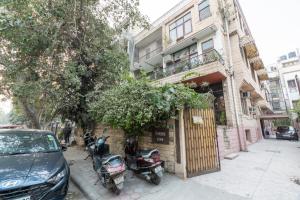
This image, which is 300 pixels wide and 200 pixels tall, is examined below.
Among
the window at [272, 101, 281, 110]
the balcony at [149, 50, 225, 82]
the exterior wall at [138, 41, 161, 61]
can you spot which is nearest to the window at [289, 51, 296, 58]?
the window at [272, 101, 281, 110]

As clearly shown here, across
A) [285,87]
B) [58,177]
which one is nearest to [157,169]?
[58,177]

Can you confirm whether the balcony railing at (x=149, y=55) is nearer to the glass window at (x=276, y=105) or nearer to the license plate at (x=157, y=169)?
the license plate at (x=157, y=169)

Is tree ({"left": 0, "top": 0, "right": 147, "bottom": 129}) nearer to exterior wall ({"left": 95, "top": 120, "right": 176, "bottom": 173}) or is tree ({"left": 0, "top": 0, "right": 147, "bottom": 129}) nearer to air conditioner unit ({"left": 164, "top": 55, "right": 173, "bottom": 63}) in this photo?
exterior wall ({"left": 95, "top": 120, "right": 176, "bottom": 173})


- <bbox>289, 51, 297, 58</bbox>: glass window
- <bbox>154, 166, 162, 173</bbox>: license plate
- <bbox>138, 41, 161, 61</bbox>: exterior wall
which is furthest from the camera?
<bbox>289, 51, 297, 58</bbox>: glass window

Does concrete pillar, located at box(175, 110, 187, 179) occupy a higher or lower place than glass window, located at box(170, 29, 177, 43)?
lower

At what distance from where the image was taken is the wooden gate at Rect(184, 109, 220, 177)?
5.54 metres

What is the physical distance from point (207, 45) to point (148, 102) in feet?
28.0

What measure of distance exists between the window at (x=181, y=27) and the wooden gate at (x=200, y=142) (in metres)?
8.96

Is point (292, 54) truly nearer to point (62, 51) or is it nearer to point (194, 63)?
point (194, 63)

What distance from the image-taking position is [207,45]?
11688 millimetres

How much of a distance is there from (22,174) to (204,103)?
5.30 meters

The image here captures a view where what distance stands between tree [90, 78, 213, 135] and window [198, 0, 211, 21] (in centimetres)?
803

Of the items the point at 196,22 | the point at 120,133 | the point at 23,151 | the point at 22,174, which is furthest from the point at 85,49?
the point at 196,22

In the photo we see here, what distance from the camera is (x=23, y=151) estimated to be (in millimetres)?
4125
